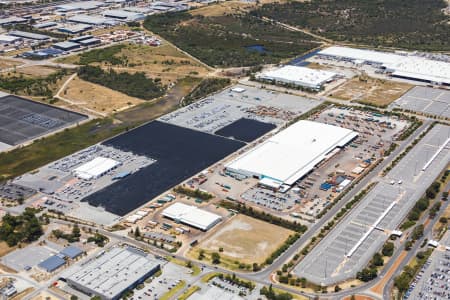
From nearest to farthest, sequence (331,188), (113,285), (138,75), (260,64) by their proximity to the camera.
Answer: (113,285)
(331,188)
(138,75)
(260,64)

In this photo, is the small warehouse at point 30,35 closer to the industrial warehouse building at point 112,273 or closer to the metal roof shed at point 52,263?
the metal roof shed at point 52,263

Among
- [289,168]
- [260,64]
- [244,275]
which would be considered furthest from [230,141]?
[260,64]

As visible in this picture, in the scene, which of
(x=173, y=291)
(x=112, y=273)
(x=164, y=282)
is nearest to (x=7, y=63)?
(x=112, y=273)

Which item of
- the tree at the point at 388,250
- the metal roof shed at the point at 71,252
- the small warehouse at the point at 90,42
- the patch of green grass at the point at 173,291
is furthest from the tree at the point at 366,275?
the small warehouse at the point at 90,42

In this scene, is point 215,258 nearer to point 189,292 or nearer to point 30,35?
point 189,292

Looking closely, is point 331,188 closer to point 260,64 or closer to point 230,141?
point 230,141

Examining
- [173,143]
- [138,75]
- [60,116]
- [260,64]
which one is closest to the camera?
[173,143]
